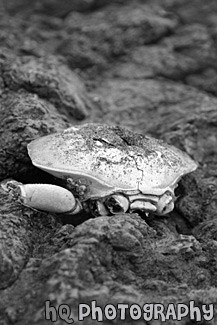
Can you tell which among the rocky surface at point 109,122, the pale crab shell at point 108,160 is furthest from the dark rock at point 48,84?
the pale crab shell at point 108,160

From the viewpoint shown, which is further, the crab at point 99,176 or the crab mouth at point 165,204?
the crab mouth at point 165,204

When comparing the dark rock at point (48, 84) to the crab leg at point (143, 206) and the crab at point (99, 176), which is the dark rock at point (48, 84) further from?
the crab leg at point (143, 206)

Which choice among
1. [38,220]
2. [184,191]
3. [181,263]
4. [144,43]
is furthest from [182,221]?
[144,43]

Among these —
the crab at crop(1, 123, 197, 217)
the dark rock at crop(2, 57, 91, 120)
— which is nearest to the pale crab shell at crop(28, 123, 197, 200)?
the crab at crop(1, 123, 197, 217)

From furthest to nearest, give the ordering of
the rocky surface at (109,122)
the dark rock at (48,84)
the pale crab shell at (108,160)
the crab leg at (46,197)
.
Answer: the dark rock at (48,84) → the pale crab shell at (108,160) → the crab leg at (46,197) → the rocky surface at (109,122)

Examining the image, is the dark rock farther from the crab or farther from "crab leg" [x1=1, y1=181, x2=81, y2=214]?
"crab leg" [x1=1, y1=181, x2=81, y2=214]

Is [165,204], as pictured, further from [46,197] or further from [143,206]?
[46,197]

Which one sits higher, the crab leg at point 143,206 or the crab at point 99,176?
the crab at point 99,176
